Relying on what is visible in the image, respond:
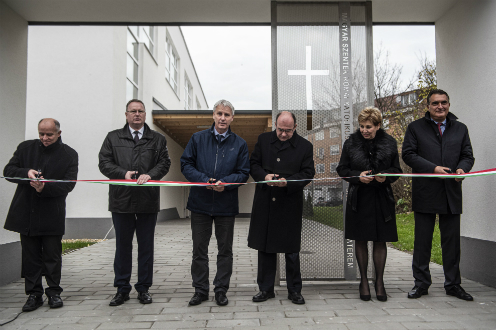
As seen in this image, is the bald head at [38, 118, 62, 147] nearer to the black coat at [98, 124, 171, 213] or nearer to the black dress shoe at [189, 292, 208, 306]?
the black coat at [98, 124, 171, 213]

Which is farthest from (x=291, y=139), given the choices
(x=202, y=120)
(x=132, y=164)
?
(x=202, y=120)

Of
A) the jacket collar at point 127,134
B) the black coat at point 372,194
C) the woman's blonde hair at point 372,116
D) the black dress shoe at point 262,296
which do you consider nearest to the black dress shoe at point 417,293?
the black coat at point 372,194

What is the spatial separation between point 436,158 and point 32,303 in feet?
13.6

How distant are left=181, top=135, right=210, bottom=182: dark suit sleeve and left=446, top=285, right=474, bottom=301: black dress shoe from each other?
2.68 meters

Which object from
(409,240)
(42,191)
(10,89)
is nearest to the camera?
(42,191)

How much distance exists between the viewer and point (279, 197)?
388cm

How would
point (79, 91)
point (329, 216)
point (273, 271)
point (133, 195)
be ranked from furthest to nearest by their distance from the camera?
point (79, 91), point (329, 216), point (273, 271), point (133, 195)

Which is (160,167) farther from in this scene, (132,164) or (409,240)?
(409,240)

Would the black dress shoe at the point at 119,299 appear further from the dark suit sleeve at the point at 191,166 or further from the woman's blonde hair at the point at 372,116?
the woman's blonde hair at the point at 372,116

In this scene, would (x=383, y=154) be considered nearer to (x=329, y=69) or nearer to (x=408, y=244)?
(x=329, y=69)

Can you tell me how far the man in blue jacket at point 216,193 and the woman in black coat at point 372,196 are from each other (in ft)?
3.61

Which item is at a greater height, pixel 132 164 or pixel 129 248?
pixel 132 164

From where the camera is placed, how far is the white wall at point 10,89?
486 cm

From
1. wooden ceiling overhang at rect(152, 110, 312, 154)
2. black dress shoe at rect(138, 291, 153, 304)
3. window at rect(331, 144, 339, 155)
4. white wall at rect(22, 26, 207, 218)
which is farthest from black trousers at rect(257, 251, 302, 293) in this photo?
wooden ceiling overhang at rect(152, 110, 312, 154)
